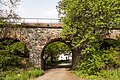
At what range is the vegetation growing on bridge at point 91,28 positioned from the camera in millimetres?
25688

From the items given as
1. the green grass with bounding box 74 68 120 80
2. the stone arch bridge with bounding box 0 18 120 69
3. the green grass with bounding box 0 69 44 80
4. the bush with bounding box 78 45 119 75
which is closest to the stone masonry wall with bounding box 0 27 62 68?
the stone arch bridge with bounding box 0 18 120 69

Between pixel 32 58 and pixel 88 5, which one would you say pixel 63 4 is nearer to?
pixel 88 5

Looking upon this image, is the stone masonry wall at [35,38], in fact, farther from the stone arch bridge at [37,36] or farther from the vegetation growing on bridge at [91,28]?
the vegetation growing on bridge at [91,28]

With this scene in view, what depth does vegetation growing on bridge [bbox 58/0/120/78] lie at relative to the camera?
25.7 m

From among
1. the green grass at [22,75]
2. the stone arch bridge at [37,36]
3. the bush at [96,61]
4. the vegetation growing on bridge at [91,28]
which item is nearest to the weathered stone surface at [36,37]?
the stone arch bridge at [37,36]

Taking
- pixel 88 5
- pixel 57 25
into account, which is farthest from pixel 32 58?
pixel 88 5

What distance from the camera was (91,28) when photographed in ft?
86.2

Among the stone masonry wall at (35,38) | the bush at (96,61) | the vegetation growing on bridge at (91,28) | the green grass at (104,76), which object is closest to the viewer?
the green grass at (104,76)

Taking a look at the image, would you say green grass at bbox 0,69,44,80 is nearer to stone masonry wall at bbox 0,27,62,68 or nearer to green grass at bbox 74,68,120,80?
green grass at bbox 74,68,120,80

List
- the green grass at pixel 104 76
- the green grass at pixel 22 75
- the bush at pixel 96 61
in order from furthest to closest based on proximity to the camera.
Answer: the bush at pixel 96 61
the green grass at pixel 104 76
the green grass at pixel 22 75

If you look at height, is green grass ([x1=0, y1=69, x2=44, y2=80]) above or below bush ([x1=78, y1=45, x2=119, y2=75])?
below

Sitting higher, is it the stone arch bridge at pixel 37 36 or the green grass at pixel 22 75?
the stone arch bridge at pixel 37 36

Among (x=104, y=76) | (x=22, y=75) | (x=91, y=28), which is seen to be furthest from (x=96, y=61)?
(x=22, y=75)

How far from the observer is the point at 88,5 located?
2642 cm
